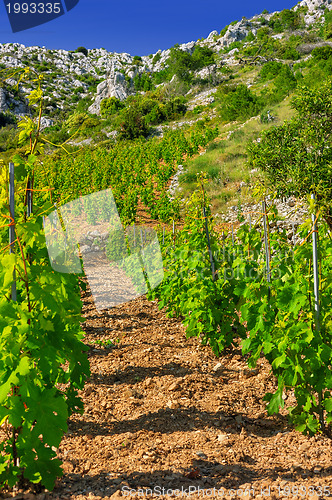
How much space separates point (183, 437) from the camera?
2799 mm

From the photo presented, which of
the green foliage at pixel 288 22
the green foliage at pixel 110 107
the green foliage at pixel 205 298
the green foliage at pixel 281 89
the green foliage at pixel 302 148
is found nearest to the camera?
the green foliage at pixel 205 298

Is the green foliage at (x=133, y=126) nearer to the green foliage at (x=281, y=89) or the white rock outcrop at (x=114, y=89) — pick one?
the green foliage at (x=281, y=89)

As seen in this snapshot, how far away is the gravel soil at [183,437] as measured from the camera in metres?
2.15

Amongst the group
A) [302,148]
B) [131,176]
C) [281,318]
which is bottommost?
[281,318]

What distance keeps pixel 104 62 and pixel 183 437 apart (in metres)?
128

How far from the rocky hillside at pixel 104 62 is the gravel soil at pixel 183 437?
61.2 metres

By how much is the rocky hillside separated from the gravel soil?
61.2m

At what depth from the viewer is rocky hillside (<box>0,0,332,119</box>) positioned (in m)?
72.8

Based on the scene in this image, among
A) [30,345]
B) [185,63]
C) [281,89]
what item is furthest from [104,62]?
[30,345]

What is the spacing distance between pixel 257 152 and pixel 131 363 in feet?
28.9

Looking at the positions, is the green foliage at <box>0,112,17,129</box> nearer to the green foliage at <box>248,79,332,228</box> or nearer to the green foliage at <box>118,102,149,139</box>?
the green foliage at <box>118,102,149,139</box>

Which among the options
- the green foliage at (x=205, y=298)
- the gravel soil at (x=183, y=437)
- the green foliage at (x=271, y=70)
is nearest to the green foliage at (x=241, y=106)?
the green foliage at (x=271, y=70)

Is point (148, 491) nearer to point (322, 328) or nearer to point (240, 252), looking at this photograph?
point (322, 328)

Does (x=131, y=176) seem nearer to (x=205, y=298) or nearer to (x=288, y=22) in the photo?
(x=205, y=298)
